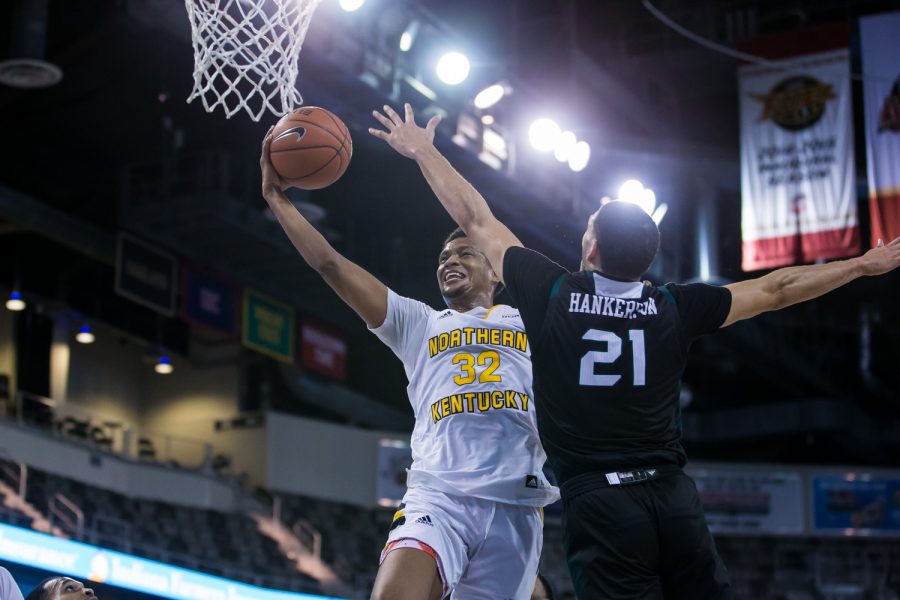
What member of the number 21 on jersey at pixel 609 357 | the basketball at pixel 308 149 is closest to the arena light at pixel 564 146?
the basketball at pixel 308 149

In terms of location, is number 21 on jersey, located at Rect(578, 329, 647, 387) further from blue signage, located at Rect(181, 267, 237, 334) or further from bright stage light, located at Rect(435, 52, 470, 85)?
blue signage, located at Rect(181, 267, 237, 334)

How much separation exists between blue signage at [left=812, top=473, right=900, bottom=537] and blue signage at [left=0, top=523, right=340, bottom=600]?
14197 mm

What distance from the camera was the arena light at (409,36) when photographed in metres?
15.5

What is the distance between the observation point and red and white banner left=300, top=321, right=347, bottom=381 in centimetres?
2348

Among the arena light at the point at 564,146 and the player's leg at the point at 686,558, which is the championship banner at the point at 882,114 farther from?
the player's leg at the point at 686,558

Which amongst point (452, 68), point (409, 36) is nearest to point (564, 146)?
point (452, 68)

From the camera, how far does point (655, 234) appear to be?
3.86 m

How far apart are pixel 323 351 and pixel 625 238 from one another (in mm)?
20435

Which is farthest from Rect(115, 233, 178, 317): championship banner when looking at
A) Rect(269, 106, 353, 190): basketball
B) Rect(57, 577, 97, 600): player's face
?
Rect(269, 106, 353, 190): basketball

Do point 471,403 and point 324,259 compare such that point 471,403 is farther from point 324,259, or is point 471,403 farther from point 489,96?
point 489,96

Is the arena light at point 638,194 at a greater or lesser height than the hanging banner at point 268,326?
greater

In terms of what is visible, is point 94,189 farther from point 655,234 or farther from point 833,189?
point 655,234

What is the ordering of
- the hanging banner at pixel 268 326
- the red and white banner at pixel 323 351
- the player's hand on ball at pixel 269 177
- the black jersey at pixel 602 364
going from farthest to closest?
the red and white banner at pixel 323 351 < the hanging banner at pixel 268 326 < the player's hand on ball at pixel 269 177 < the black jersey at pixel 602 364

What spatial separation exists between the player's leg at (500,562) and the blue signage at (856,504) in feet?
76.4
